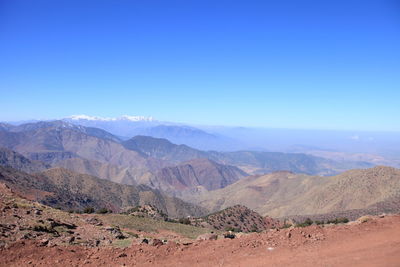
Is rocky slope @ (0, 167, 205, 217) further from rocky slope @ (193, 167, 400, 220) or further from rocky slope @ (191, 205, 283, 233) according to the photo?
rocky slope @ (191, 205, 283, 233)

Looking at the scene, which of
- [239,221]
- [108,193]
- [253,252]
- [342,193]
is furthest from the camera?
[108,193]

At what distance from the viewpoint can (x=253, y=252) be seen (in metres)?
12.2

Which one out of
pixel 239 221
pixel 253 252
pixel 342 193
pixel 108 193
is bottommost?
pixel 108 193

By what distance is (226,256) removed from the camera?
1202cm

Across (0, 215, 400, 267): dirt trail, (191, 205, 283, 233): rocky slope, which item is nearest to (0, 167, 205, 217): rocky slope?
(191, 205, 283, 233): rocky slope

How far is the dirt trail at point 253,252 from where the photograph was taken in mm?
11023

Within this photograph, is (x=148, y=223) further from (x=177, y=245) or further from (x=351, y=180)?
(x=351, y=180)

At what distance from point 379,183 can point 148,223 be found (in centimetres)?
8237

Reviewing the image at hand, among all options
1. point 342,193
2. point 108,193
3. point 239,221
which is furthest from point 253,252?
point 108,193

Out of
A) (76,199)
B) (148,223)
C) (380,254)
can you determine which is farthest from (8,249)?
(76,199)

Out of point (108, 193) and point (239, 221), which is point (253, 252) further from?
point (108, 193)

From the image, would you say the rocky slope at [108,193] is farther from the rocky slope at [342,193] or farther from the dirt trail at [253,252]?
the dirt trail at [253,252]

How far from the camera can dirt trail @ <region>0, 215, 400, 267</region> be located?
36.2 ft

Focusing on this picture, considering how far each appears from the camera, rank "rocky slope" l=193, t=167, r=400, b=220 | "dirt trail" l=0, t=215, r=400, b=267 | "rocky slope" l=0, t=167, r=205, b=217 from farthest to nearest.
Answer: "rocky slope" l=0, t=167, r=205, b=217 < "rocky slope" l=193, t=167, r=400, b=220 < "dirt trail" l=0, t=215, r=400, b=267
